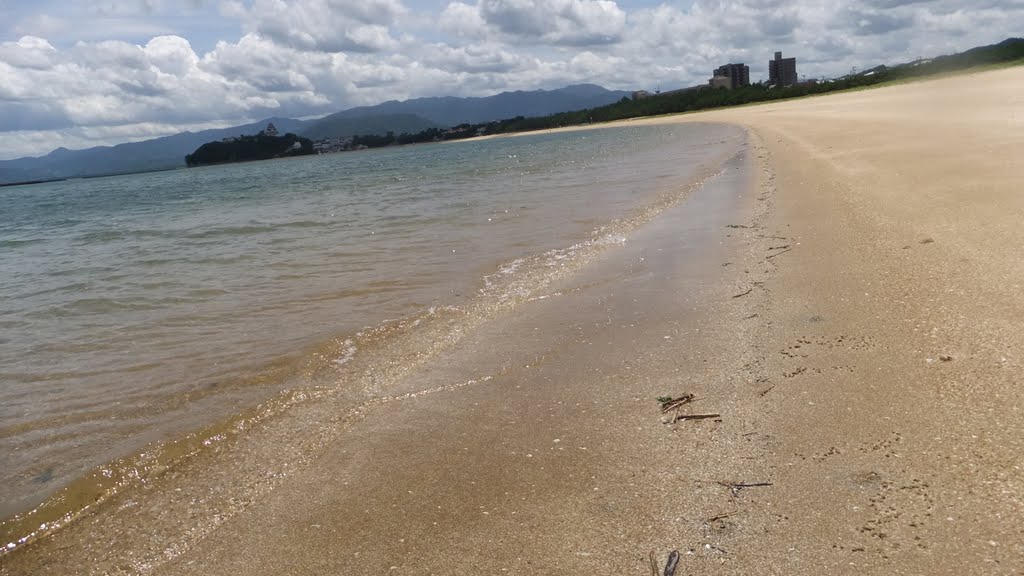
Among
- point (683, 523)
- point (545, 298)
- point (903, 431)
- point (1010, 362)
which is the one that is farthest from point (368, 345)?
point (1010, 362)

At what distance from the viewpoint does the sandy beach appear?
2670mm

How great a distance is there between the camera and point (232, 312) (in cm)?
812

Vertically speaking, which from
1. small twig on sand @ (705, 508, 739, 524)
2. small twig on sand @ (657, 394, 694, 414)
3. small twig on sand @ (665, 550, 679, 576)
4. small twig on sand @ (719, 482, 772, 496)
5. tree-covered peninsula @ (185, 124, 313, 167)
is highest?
tree-covered peninsula @ (185, 124, 313, 167)

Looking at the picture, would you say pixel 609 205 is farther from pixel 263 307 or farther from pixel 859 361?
Result: pixel 859 361

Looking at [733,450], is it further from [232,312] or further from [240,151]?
[240,151]

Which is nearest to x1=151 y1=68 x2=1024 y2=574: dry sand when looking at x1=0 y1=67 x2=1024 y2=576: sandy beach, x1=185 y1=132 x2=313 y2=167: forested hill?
x1=0 y1=67 x2=1024 y2=576: sandy beach

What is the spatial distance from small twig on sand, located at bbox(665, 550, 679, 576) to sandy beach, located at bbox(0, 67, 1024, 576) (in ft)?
0.12

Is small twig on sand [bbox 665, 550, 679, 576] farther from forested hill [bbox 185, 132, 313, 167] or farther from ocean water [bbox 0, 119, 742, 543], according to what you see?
forested hill [bbox 185, 132, 313, 167]

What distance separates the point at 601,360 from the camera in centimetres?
510

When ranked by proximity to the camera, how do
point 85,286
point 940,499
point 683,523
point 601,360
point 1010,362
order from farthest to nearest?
point 85,286, point 601,360, point 1010,362, point 683,523, point 940,499

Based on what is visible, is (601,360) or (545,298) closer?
(601,360)

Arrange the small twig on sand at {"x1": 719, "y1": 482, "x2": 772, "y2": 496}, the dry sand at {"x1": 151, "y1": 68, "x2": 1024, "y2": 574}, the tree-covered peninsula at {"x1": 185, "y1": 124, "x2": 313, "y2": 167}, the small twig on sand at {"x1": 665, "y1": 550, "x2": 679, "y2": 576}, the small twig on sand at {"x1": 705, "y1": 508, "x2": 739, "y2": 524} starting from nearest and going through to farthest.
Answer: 1. the small twig on sand at {"x1": 665, "y1": 550, "x2": 679, "y2": 576}
2. the dry sand at {"x1": 151, "y1": 68, "x2": 1024, "y2": 574}
3. the small twig on sand at {"x1": 705, "y1": 508, "x2": 739, "y2": 524}
4. the small twig on sand at {"x1": 719, "y1": 482, "x2": 772, "y2": 496}
5. the tree-covered peninsula at {"x1": 185, "y1": 124, "x2": 313, "y2": 167}

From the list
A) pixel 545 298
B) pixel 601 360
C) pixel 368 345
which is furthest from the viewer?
pixel 545 298

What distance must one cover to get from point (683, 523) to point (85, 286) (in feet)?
39.2
